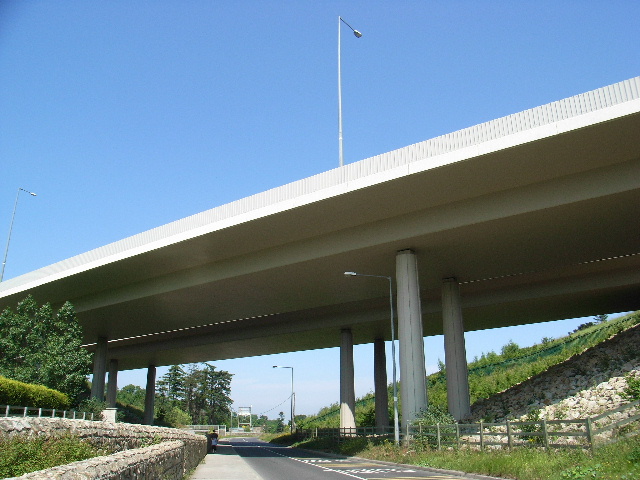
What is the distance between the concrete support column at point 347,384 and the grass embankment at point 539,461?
24080 mm

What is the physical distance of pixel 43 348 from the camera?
40.9 m

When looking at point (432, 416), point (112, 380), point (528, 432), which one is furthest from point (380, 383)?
point (112, 380)

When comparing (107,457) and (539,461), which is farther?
(539,461)

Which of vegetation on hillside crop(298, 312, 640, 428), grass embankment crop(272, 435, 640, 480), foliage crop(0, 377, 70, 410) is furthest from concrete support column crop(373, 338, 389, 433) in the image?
grass embankment crop(272, 435, 640, 480)

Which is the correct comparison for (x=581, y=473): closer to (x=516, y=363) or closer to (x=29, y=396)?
(x=29, y=396)

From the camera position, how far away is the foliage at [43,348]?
130ft

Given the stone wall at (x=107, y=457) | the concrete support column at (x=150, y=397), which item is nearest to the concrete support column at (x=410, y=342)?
the stone wall at (x=107, y=457)

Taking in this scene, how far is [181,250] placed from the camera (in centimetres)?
3347

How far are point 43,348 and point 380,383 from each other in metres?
30.7

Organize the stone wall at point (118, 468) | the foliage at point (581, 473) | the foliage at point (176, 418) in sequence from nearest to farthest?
the stone wall at point (118, 468), the foliage at point (581, 473), the foliage at point (176, 418)

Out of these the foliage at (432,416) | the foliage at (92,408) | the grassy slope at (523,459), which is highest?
the foliage at (92,408)

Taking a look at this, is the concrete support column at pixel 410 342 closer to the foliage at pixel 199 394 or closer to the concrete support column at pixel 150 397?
the concrete support column at pixel 150 397

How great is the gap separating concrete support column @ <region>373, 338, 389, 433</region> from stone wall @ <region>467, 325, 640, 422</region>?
62.0ft

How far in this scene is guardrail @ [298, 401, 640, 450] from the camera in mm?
16766
